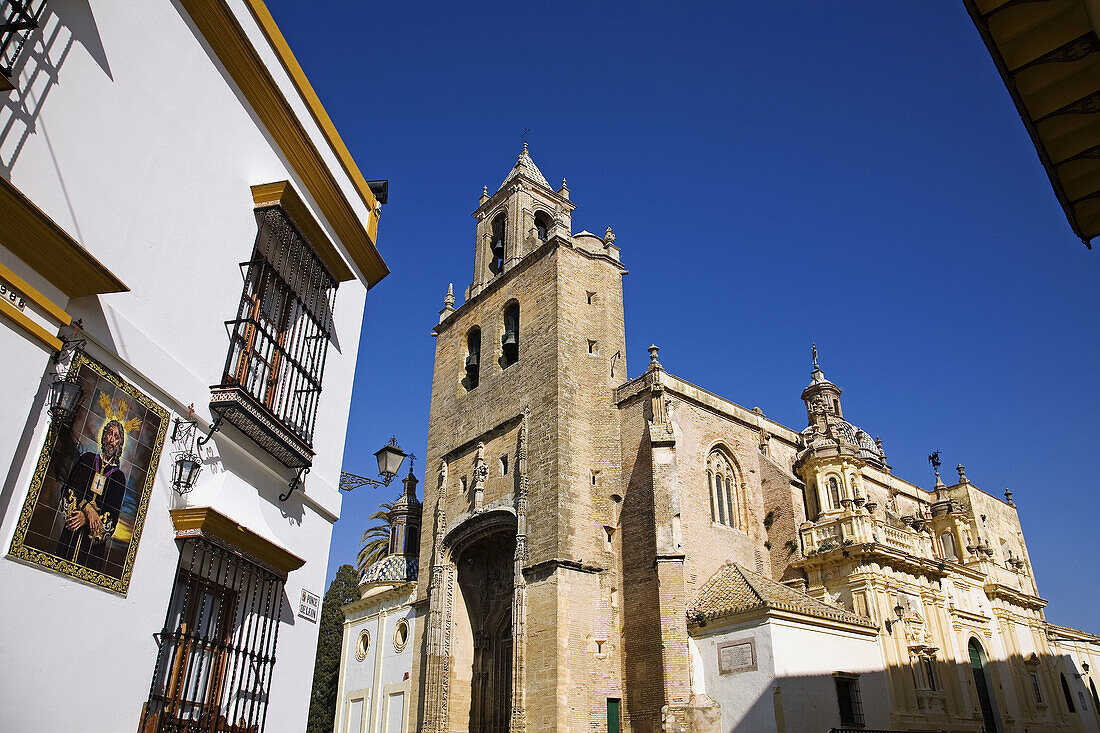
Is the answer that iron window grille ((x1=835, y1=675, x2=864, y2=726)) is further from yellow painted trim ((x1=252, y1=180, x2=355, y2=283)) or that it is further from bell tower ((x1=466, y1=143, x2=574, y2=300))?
bell tower ((x1=466, y1=143, x2=574, y2=300))

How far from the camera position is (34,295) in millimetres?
4426

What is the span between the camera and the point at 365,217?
9797mm

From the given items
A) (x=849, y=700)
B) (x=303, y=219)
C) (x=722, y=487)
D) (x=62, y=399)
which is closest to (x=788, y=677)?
(x=849, y=700)

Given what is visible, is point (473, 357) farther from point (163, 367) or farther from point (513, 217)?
point (163, 367)

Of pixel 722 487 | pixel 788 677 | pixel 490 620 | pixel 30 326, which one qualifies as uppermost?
pixel 722 487

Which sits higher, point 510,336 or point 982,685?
point 510,336

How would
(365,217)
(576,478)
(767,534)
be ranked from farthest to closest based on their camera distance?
(767,534), (576,478), (365,217)

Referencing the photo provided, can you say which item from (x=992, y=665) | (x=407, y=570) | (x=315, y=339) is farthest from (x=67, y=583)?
(x=992, y=665)

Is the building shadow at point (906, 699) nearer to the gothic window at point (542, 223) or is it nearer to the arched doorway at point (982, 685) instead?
the arched doorway at point (982, 685)

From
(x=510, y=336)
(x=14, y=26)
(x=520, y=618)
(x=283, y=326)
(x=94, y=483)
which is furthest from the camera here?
(x=510, y=336)

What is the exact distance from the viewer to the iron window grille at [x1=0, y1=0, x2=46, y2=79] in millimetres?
4281

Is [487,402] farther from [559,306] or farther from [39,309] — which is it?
[39,309]

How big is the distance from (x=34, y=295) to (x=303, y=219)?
3450mm

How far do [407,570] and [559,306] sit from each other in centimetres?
1214
